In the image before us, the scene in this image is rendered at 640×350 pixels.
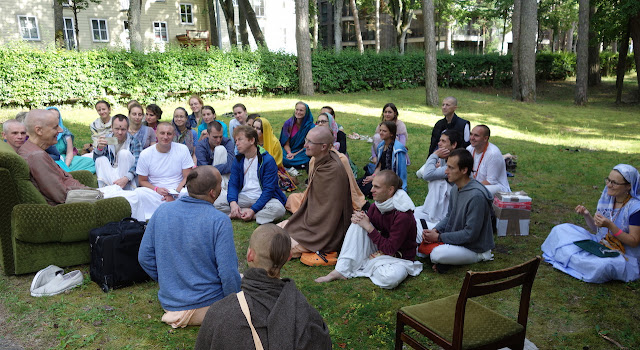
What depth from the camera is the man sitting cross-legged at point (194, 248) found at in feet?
12.0

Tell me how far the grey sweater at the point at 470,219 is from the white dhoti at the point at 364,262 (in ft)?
1.77

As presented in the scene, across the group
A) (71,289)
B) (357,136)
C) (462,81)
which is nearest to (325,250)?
(71,289)

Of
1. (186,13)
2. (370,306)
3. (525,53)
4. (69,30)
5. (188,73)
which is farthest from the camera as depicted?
(186,13)

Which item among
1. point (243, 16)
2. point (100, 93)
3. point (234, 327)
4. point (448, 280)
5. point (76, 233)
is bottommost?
point (448, 280)

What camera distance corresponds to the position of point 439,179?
6.66 meters

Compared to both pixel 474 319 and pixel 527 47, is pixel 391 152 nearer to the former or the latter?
pixel 474 319

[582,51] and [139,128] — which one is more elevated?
[582,51]

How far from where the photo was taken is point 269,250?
2420 mm

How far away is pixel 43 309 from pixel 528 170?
9.46 meters

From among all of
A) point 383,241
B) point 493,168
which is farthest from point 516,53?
point 383,241

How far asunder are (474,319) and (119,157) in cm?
599

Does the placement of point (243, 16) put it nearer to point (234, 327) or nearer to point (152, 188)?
point (152, 188)

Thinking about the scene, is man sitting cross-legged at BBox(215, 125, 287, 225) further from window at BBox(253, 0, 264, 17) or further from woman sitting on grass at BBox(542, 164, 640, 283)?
window at BBox(253, 0, 264, 17)

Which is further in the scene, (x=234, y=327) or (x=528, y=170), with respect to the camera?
(x=528, y=170)
